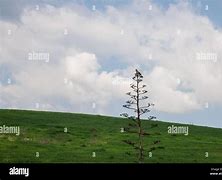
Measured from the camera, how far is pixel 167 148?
69.9 ft

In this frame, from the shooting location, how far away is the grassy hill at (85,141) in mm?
20328

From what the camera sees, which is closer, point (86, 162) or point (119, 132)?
point (86, 162)

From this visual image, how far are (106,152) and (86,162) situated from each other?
0.81m

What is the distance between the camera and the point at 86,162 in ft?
66.3

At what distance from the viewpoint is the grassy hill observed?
800 inches

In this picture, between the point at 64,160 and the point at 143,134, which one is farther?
the point at 143,134

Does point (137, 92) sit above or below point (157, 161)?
above

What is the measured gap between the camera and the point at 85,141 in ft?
69.5
